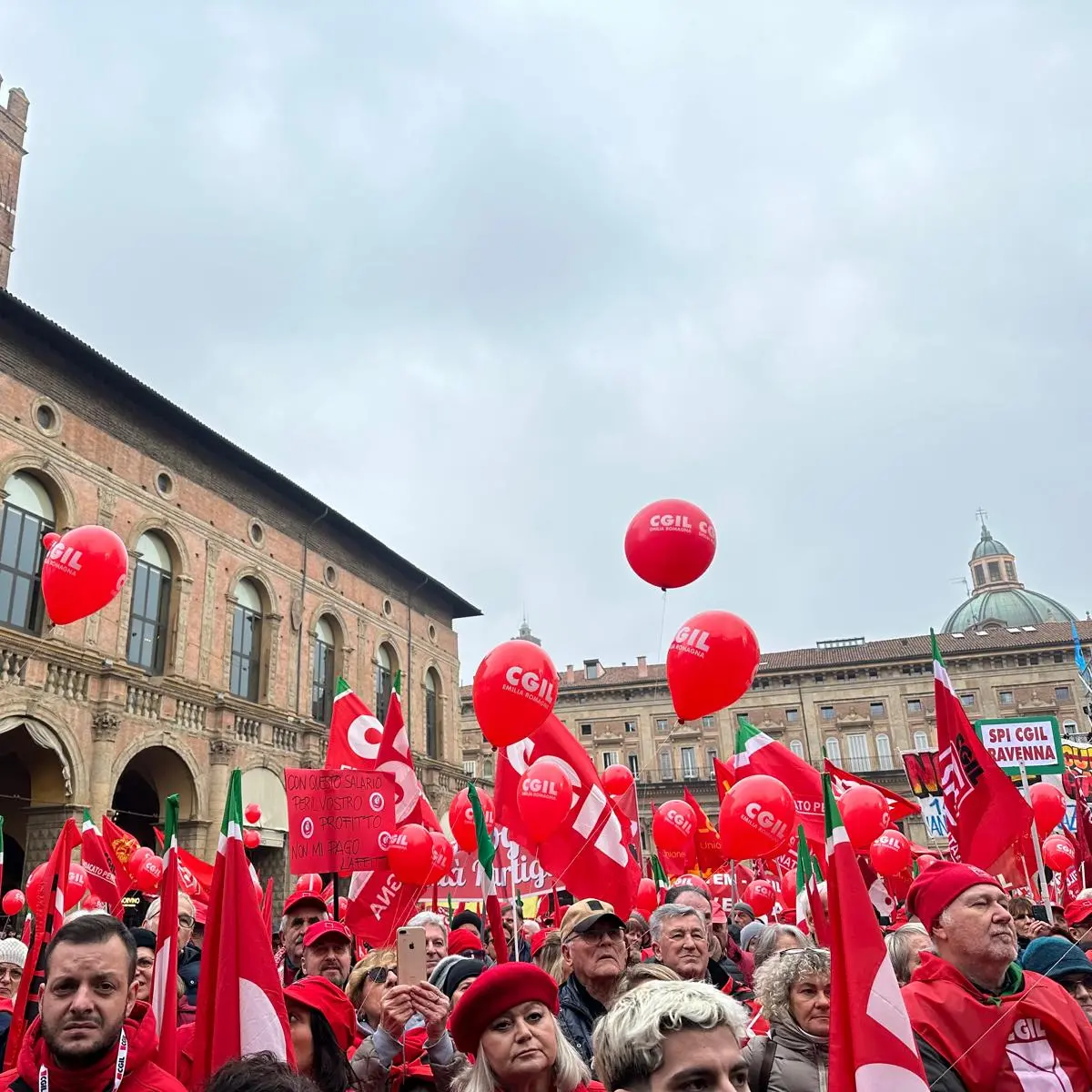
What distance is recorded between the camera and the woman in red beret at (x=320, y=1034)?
3688 mm

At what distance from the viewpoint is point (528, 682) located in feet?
25.8

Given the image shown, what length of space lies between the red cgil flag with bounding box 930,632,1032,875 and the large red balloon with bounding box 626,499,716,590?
233cm

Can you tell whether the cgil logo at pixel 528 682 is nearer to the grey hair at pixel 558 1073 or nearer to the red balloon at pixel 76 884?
the grey hair at pixel 558 1073

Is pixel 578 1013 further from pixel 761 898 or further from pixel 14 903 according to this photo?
pixel 14 903

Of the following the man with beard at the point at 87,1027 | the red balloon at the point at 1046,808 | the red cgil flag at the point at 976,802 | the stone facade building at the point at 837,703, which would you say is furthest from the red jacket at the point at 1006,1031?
the stone facade building at the point at 837,703

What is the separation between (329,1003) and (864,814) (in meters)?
8.44

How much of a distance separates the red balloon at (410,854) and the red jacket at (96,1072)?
576 cm

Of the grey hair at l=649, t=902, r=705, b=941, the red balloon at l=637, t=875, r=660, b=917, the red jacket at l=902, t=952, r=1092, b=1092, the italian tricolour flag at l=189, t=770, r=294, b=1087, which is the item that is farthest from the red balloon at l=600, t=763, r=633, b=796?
the red jacket at l=902, t=952, r=1092, b=1092

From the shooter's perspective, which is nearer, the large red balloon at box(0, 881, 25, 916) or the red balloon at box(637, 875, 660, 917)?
the red balloon at box(637, 875, 660, 917)

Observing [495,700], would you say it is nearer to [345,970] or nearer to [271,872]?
[345,970]

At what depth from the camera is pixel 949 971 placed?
132 inches

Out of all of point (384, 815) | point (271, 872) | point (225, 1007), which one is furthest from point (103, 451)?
point (225, 1007)

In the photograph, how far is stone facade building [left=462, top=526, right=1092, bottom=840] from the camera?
51625 mm

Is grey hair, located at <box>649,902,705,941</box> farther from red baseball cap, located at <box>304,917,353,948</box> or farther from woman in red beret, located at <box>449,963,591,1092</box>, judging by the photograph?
woman in red beret, located at <box>449,963,591,1092</box>
